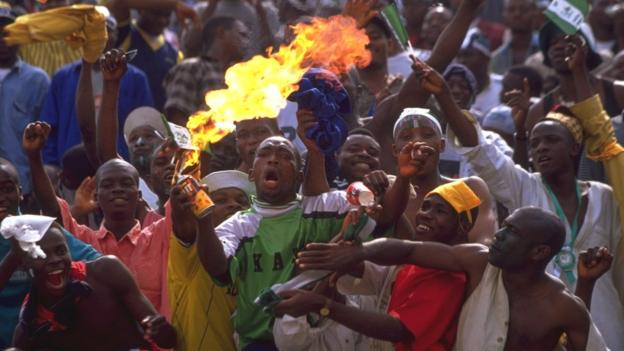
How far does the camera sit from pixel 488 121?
11797mm

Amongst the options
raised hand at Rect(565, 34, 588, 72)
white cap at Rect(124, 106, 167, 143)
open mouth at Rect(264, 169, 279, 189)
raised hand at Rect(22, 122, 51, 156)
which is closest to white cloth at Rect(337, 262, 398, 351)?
open mouth at Rect(264, 169, 279, 189)

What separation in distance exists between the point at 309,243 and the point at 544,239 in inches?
48.7

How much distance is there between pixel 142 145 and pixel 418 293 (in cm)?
313

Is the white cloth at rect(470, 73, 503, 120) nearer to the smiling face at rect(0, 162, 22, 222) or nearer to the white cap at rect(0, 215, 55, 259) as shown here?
the smiling face at rect(0, 162, 22, 222)

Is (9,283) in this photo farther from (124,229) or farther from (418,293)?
(418,293)

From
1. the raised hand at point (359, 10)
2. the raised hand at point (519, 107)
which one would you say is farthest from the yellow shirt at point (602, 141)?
the raised hand at point (359, 10)

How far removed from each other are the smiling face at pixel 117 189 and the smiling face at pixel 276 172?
0.97 metres

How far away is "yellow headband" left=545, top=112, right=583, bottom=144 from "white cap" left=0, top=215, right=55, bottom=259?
11.3 feet

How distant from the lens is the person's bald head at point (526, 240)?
824 cm

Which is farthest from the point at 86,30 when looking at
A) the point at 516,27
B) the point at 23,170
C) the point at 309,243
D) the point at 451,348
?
the point at 516,27

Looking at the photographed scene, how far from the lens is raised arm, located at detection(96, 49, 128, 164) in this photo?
9616 mm

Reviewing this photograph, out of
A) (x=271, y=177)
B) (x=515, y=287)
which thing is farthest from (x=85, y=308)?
(x=515, y=287)

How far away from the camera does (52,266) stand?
8.39m

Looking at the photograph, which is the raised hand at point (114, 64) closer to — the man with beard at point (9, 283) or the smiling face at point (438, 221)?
the man with beard at point (9, 283)
